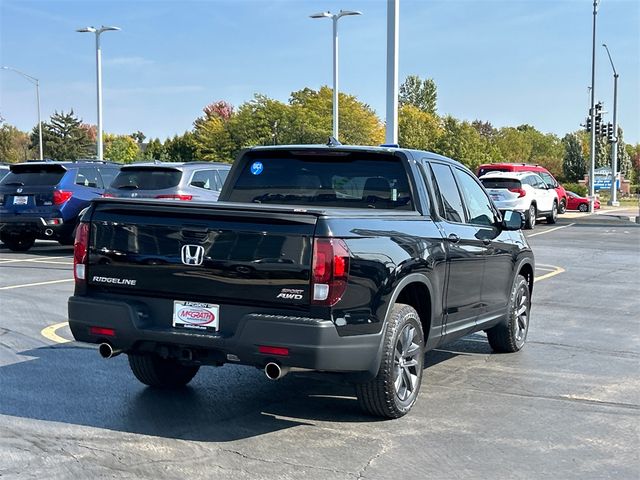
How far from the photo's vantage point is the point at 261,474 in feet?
14.8

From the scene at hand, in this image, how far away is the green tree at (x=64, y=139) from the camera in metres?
Answer: 90.9

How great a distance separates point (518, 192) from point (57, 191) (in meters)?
14.0

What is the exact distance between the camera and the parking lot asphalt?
15.3ft

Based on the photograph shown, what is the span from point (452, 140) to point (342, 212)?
275 feet

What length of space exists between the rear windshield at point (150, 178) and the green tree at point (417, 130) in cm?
7334

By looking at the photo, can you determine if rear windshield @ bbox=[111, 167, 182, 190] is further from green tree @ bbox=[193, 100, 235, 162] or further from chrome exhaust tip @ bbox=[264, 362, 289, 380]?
green tree @ bbox=[193, 100, 235, 162]

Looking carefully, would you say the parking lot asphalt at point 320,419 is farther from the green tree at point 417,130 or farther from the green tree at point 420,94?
the green tree at point 420,94

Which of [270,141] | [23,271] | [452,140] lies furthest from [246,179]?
[452,140]

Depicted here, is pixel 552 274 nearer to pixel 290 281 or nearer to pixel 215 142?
pixel 290 281

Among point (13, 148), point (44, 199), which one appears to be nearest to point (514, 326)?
point (44, 199)

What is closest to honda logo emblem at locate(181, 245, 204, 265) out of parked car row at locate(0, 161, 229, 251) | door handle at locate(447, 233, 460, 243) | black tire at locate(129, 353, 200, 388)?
black tire at locate(129, 353, 200, 388)

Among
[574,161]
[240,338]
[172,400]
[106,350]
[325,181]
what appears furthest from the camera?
[574,161]

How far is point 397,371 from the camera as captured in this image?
5512mm

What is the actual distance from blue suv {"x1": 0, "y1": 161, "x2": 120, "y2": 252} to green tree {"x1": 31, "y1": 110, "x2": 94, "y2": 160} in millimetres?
75376
